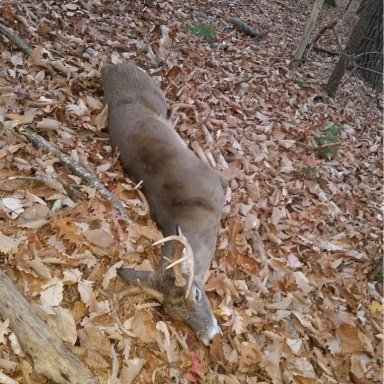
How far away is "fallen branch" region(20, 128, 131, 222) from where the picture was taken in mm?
4414

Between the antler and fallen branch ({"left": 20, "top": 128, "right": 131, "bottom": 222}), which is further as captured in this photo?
fallen branch ({"left": 20, "top": 128, "right": 131, "bottom": 222})

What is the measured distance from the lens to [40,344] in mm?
2912

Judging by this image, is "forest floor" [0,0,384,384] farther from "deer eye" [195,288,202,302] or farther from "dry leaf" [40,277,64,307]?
"deer eye" [195,288,202,302]

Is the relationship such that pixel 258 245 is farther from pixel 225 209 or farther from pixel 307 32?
pixel 307 32

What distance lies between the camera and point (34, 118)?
4.98m

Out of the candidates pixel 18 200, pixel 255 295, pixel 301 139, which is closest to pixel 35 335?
pixel 18 200

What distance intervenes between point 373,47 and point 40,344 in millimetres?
8196

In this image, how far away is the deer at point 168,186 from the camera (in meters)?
3.74

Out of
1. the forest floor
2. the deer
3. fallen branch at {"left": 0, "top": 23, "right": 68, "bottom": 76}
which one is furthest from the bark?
fallen branch at {"left": 0, "top": 23, "right": 68, "bottom": 76}

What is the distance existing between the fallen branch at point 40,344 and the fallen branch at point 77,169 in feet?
4.74

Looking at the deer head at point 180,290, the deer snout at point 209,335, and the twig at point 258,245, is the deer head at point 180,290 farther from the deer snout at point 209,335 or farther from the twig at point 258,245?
the twig at point 258,245

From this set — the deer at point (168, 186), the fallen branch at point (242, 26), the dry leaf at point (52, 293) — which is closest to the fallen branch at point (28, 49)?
the deer at point (168, 186)

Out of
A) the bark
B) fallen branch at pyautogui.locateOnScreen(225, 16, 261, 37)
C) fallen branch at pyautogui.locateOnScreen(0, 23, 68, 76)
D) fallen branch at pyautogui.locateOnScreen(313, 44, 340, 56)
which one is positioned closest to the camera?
fallen branch at pyautogui.locateOnScreen(0, 23, 68, 76)

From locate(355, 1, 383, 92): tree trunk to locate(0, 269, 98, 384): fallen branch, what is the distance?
24.2 ft
